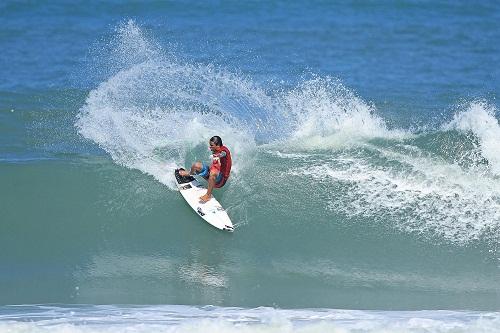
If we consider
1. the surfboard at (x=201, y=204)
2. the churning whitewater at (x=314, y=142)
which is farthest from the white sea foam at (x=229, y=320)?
the churning whitewater at (x=314, y=142)

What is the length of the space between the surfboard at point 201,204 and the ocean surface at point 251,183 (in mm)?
178

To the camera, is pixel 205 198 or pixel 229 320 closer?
pixel 229 320

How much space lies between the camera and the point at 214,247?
12.6 metres

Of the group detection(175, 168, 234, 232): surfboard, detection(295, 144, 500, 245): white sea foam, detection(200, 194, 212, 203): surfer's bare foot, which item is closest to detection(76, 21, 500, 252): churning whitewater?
detection(295, 144, 500, 245): white sea foam

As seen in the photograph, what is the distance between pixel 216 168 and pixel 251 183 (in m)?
1.19

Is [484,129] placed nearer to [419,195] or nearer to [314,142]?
[419,195]

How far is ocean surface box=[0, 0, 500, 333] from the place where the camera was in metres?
11.3

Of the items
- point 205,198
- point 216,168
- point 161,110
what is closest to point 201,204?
point 205,198

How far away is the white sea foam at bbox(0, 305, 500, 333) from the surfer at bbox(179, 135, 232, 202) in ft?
8.00

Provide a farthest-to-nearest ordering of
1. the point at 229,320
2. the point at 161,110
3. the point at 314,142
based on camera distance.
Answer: the point at 161,110, the point at 314,142, the point at 229,320

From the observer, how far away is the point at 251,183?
1402 cm

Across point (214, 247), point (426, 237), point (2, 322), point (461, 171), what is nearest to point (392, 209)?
point (426, 237)

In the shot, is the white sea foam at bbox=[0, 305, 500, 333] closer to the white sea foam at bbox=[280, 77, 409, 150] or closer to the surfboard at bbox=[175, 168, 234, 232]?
the surfboard at bbox=[175, 168, 234, 232]

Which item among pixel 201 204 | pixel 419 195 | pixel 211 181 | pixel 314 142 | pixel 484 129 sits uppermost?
pixel 484 129
